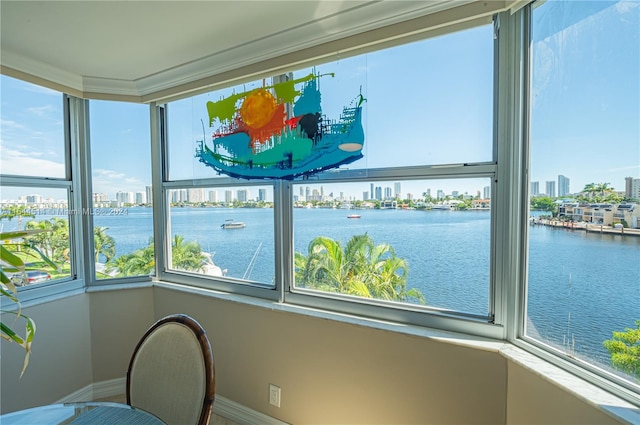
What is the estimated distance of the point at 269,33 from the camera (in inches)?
66.9

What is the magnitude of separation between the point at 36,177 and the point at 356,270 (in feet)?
7.55

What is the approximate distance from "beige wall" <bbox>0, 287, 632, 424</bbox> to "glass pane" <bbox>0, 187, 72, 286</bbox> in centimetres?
25

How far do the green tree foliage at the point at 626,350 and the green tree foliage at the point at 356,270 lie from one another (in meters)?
0.72

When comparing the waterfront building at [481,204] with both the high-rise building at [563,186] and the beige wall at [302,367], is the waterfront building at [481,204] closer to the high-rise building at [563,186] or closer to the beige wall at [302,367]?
the high-rise building at [563,186]

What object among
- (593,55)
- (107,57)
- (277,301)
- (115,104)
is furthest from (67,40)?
(593,55)

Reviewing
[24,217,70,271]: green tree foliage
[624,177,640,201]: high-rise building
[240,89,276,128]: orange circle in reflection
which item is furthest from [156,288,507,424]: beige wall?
[240,89,276,128]: orange circle in reflection

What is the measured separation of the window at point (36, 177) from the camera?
1940 mm

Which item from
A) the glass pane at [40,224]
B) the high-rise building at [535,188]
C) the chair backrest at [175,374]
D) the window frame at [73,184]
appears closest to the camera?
the chair backrest at [175,374]

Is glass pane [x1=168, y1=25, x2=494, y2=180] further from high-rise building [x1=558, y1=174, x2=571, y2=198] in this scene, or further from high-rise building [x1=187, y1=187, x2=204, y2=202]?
high-rise building [x1=187, y1=187, x2=204, y2=202]

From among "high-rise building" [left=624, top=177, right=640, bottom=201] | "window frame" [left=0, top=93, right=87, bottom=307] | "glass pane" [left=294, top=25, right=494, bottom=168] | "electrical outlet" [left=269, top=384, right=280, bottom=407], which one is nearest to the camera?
"high-rise building" [left=624, top=177, right=640, bottom=201]

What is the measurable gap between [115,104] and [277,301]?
2.06 m

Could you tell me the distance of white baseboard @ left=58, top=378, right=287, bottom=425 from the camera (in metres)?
1.92

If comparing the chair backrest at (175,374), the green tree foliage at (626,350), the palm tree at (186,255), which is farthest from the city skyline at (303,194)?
the chair backrest at (175,374)

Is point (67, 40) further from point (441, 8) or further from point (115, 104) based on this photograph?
point (441, 8)
